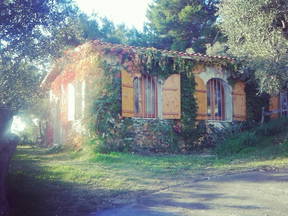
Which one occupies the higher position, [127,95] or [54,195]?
[127,95]

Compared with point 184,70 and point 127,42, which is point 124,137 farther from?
point 127,42

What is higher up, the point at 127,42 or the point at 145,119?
the point at 127,42

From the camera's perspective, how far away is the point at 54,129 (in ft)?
53.2

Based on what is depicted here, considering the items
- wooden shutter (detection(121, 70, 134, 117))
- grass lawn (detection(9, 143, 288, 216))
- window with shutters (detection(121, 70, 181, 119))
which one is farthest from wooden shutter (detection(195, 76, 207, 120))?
grass lawn (detection(9, 143, 288, 216))

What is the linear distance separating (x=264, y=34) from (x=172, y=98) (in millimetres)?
3714

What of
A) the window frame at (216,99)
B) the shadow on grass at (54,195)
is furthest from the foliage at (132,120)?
the shadow on grass at (54,195)

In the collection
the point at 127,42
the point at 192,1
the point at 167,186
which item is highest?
the point at 192,1

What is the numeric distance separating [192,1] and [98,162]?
1825cm

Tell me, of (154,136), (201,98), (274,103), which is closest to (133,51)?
(154,136)

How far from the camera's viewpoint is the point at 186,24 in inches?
940

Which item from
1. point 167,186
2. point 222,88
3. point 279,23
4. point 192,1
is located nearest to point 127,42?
point 192,1

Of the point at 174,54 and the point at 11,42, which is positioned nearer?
the point at 11,42

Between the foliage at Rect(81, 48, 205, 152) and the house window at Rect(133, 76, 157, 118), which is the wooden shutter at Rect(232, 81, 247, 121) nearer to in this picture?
the foliage at Rect(81, 48, 205, 152)

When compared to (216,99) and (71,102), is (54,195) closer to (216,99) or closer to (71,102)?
(71,102)
